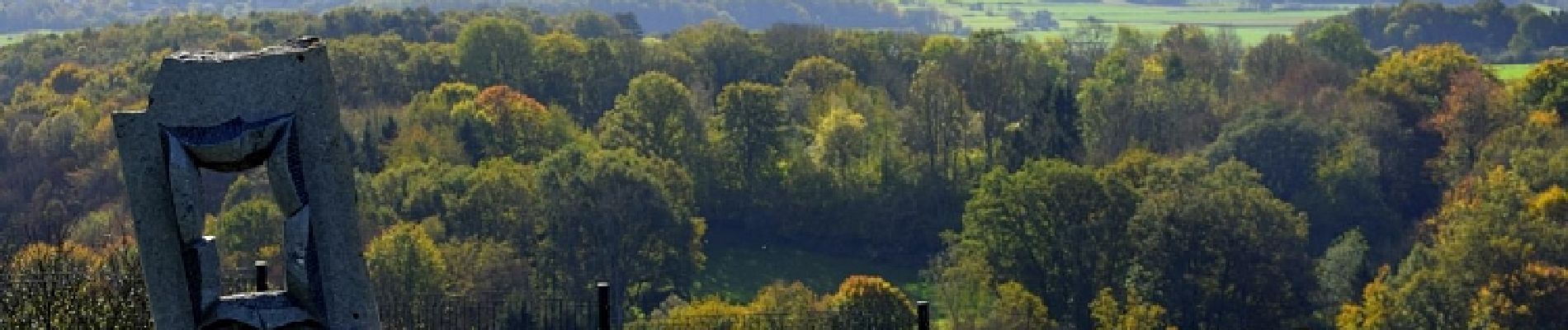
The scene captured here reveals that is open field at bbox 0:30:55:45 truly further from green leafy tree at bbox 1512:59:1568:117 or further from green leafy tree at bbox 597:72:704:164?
green leafy tree at bbox 1512:59:1568:117

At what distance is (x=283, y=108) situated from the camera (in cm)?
1040

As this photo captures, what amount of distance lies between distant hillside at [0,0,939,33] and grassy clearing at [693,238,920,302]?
80893 millimetres

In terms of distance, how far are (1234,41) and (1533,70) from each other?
3133cm

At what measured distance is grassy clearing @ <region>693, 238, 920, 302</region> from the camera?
72.2m

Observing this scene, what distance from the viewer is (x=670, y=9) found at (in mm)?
173125

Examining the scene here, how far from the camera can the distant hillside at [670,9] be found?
161250 millimetres

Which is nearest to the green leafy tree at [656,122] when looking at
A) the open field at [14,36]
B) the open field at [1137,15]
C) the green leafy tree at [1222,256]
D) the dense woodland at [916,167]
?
the dense woodland at [916,167]

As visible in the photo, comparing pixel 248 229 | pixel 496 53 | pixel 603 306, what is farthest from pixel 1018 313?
pixel 603 306

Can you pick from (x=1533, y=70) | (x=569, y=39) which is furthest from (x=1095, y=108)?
(x=569, y=39)

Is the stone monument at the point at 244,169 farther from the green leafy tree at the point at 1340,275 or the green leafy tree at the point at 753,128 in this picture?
the green leafy tree at the point at 753,128

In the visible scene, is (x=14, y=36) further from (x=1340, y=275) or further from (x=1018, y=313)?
(x=1018, y=313)

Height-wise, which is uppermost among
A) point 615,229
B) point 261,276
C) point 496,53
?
point 261,276

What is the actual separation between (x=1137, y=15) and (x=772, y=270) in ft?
318

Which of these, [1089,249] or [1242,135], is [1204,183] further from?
[1242,135]
